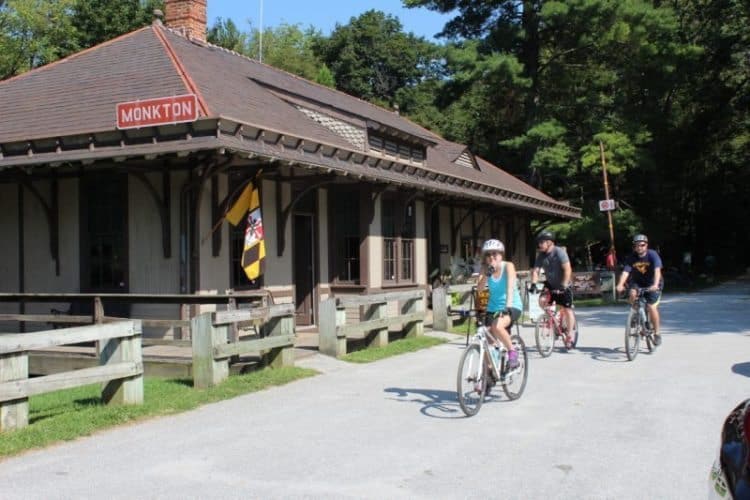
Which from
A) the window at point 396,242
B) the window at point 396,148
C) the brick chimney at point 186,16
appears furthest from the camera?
the brick chimney at point 186,16

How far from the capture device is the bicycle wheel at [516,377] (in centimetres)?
852

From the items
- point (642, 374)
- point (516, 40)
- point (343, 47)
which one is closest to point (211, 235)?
point (642, 374)

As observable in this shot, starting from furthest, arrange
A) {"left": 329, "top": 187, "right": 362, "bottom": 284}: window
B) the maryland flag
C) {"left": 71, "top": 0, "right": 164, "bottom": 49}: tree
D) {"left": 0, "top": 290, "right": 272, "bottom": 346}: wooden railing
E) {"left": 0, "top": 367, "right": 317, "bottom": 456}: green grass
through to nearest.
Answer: {"left": 71, "top": 0, "right": 164, "bottom": 49}: tree
{"left": 329, "top": 187, "right": 362, "bottom": 284}: window
the maryland flag
{"left": 0, "top": 290, "right": 272, "bottom": 346}: wooden railing
{"left": 0, "top": 367, "right": 317, "bottom": 456}: green grass

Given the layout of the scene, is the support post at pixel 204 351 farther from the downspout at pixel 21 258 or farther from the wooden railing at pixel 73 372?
the downspout at pixel 21 258

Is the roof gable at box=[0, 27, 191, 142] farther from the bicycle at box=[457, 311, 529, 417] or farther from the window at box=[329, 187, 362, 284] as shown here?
the bicycle at box=[457, 311, 529, 417]

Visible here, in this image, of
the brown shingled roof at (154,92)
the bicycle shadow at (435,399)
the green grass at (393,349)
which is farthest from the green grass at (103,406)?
the brown shingled roof at (154,92)

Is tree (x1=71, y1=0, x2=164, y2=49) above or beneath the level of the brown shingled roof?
above

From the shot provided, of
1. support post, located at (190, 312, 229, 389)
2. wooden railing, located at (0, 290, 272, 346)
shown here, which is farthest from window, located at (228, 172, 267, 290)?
support post, located at (190, 312, 229, 389)

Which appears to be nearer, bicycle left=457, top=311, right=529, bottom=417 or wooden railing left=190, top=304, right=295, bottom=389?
bicycle left=457, top=311, right=529, bottom=417

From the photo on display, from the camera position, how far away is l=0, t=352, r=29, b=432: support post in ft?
23.2

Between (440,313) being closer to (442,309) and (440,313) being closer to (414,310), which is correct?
(442,309)

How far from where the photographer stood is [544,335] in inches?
474

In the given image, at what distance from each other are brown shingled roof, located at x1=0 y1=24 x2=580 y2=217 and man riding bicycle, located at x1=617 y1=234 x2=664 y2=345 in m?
5.27

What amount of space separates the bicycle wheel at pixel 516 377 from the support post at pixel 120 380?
13.4ft
